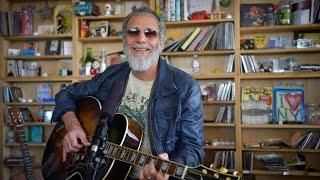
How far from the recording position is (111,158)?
1381 millimetres

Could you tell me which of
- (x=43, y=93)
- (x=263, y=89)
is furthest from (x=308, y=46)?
(x=43, y=93)

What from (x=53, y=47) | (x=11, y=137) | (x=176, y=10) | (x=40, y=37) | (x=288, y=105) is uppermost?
(x=176, y=10)

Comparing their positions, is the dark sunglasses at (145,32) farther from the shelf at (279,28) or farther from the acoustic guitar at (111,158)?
the shelf at (279,28)

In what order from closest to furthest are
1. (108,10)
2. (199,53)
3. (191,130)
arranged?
(191,130) → (199,53) → (108,10)

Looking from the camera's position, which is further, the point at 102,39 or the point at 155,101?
the point at 102,39

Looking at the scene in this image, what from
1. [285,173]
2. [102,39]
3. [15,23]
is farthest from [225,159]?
[15,23]

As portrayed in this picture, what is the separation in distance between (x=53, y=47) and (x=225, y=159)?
91.7 inches

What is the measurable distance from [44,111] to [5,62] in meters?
0.73

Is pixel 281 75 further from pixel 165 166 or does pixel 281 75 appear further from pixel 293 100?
pixel 165 166

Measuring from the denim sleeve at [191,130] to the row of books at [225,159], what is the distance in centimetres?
209

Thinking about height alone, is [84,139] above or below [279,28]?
below

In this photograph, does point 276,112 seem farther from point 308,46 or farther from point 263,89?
point 308,46

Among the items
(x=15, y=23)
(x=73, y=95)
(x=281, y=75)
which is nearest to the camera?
(x=73, y=95)

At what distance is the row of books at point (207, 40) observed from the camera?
134 inches
